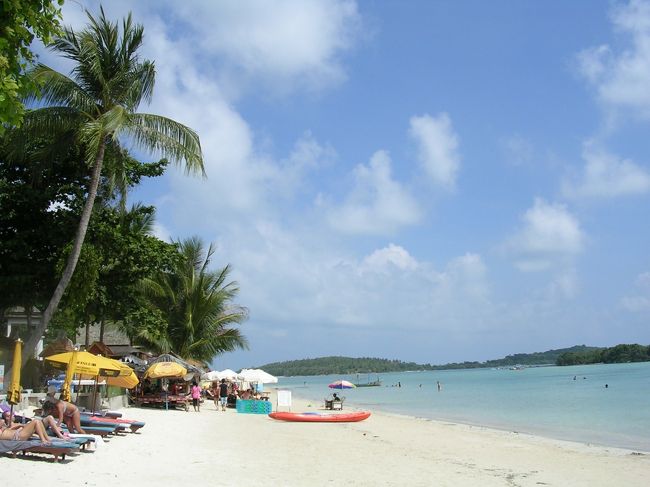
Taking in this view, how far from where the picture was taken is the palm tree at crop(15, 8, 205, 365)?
45.9 ft

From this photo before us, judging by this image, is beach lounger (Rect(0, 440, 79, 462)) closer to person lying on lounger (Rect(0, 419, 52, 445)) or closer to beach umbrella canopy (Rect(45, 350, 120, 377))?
person lying on lounger (Rect(0, 419, 52, 445))

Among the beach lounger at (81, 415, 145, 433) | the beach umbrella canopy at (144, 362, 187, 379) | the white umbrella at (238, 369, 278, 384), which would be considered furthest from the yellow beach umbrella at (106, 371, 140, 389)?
the white umbrella at (238, 369, 278, 384)

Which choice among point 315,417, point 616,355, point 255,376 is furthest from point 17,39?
point 616,355

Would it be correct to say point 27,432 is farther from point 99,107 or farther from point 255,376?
point 255,376

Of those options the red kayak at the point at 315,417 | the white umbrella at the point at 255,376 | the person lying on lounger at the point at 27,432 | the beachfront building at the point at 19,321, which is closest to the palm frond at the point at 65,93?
the beachfront building at the point at 19,321

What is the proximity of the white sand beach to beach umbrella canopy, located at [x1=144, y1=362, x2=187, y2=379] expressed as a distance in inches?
46.6

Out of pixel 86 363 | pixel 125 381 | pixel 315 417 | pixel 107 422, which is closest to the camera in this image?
pixel 107 422

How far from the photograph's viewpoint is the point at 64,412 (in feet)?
32.2

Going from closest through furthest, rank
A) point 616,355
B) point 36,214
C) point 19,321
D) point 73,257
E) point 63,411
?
point 63,411
point 73,257
point 36,214
point 19,321
point 616,355

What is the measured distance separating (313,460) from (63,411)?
14.5ft

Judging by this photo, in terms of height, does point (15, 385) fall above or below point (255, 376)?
below

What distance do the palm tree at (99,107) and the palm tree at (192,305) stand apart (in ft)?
41.8

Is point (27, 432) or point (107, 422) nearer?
point (27, 432)

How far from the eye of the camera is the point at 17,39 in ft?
16.2
